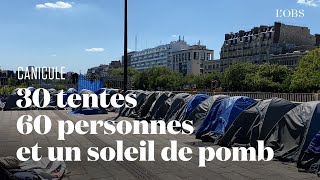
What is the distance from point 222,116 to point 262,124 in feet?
6.71

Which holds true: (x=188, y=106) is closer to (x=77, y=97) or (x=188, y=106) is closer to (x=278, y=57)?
(x=77, y=97)

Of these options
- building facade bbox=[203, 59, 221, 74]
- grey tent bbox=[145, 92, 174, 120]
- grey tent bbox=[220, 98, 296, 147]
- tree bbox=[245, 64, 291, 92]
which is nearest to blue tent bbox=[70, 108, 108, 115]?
grey tent bbox=[145, 92, 174, 120]

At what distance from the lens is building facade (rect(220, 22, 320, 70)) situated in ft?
447

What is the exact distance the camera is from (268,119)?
10469 mm

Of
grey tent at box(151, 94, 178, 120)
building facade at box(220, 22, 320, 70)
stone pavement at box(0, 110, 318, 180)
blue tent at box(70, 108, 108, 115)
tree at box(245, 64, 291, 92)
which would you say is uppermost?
building facade at box(220, 22, 320, 70)

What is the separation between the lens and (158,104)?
18953mm

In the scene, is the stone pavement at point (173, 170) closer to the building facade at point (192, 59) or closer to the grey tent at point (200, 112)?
the grey tent at point (200, 112)

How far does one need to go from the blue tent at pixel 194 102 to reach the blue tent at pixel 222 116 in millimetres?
2019

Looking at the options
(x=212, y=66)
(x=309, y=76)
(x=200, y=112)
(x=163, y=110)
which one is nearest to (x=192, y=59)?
(x=212, y=66)

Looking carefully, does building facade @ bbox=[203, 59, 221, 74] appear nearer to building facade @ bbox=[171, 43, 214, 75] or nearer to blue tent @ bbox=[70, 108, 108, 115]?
building facade @ bbox=[171, 43, 214, 75]

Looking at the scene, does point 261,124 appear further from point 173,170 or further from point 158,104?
point 158,104

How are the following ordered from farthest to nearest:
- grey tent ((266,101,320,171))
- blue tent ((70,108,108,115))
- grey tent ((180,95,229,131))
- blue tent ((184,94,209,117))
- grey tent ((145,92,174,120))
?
blue tent ((70,108,108,115)) < grey tent ((145,92,174,120)) < blue tent ((184,94,209,117)) < grey tent ((180,95,229,131)) < grey tent ((266,101,320,171))

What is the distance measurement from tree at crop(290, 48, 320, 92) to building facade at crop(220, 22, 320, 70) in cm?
5643

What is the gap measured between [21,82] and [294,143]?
47301 millimetres
